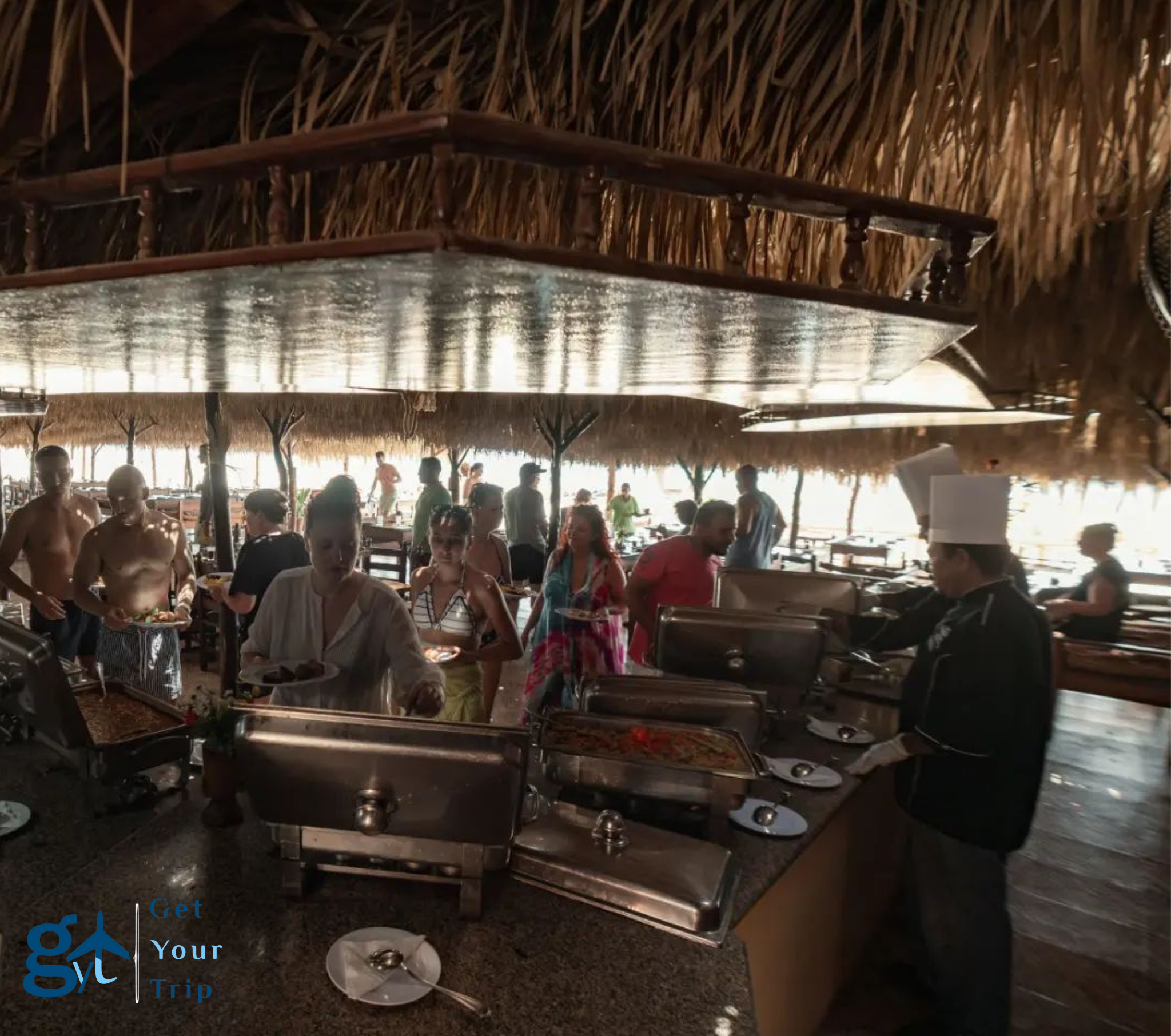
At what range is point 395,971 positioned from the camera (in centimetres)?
112

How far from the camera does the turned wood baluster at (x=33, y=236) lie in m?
1.20

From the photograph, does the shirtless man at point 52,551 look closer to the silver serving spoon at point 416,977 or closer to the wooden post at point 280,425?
the silver serving spoon at point 416,977

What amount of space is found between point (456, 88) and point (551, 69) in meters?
0.20

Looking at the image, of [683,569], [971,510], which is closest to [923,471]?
[971,510]

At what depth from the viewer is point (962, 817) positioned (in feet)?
6.27

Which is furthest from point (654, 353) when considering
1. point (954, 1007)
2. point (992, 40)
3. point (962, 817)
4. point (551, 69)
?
point (954, 1007)

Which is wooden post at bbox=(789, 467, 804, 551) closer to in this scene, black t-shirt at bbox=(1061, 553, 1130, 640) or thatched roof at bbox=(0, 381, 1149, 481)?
thatched roof at bbox=(0, 381, 1149, 481)

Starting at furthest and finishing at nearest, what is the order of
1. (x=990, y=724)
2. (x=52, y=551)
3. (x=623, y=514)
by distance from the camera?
1. (x=623, y=514)
2. (x=52, y=551)
3. (x=990, y=724)

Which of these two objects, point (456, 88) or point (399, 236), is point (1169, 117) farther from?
point (399, 236)

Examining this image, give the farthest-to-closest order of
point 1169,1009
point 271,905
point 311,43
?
point 1169,1009 → point 311,43 → point 271,905

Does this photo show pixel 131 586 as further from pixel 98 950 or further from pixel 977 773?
pixel 977 773

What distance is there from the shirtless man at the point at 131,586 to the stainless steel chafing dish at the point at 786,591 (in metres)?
2.72

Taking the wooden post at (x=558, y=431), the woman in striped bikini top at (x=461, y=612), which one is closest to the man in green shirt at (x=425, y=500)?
the wooden post at (x=558, y=431)

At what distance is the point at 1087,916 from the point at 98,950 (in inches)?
138
